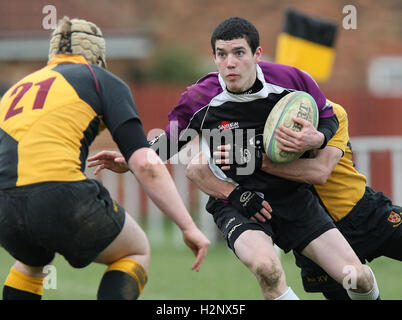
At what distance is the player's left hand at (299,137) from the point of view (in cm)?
459

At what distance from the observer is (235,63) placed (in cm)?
473

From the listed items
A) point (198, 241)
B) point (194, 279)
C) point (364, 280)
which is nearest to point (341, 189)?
point (364, 280)

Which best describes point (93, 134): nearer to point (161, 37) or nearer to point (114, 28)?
point (114, 28)

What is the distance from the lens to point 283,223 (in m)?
4.98

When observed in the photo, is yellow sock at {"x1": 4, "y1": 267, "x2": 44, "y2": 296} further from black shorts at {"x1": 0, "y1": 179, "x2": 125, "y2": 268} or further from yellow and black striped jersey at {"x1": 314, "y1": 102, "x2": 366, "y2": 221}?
yellow and black striped jersey at {"x1": 314, "y1": 102, "x2": 366, "y2": 221}

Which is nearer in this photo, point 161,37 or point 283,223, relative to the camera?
point 283,223

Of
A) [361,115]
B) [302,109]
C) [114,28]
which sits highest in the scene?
[302,109]

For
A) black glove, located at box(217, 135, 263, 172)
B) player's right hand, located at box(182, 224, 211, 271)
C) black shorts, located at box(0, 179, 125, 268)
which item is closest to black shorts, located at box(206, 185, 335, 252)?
black glove, located at box(217, 135, 263, 172)

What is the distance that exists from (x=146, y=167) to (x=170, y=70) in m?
17.9

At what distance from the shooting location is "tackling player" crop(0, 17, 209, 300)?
12.7 ft

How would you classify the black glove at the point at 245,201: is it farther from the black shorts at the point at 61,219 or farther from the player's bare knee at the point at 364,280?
the black shorts at the point at 61,219

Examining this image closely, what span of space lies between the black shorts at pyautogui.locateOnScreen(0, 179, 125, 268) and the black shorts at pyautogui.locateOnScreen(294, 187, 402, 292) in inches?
69.9
